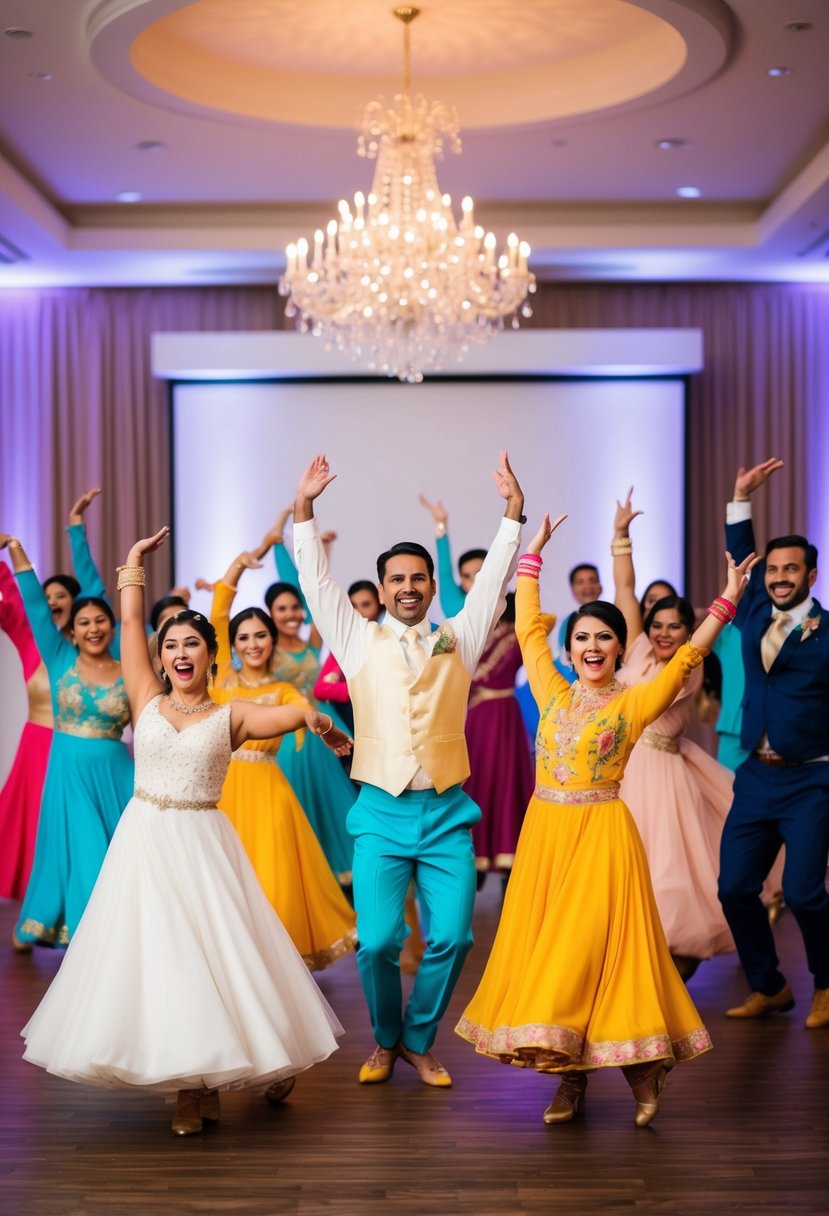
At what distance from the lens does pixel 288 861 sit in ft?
16.8

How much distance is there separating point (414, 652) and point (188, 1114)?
1.38 m

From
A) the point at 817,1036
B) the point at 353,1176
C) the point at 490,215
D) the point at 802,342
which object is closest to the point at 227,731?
the point at 353,1176

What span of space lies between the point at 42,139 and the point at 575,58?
2635 millimetres

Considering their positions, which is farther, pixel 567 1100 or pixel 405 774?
pixel 405 774

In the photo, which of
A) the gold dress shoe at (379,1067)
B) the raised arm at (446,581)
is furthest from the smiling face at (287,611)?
the gold dress shoe at (379,1067)

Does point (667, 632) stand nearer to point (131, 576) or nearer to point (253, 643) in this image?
point (253, 643)

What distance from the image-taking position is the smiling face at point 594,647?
4.10 metres

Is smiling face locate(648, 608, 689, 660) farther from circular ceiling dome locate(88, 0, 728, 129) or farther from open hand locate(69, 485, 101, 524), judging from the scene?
circular ceiling dome locate(88, 0, 728, 129)

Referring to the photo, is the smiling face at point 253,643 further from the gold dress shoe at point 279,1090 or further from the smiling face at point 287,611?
the gold dress shoe at point 279,1090

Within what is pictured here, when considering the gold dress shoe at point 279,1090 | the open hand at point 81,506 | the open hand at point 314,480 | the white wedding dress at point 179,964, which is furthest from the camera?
the open hand at point 81,506

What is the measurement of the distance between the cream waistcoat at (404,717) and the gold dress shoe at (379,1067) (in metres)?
0.82

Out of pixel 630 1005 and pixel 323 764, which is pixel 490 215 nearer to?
pixel 323 764

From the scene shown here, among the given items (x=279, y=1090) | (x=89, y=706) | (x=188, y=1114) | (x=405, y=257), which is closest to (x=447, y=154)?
(x=405, y=257)

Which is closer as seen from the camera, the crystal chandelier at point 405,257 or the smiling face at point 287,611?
the smiling face at point 287,611
